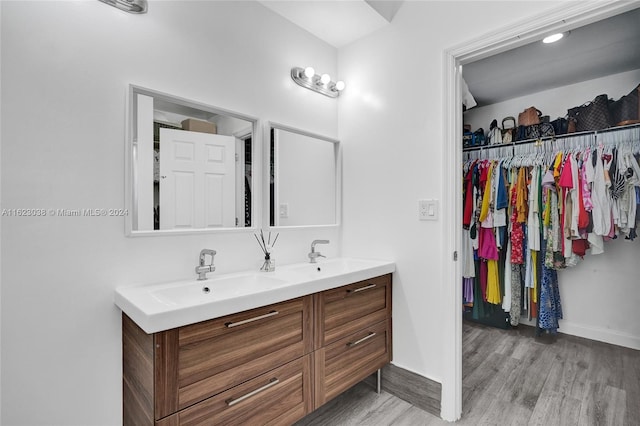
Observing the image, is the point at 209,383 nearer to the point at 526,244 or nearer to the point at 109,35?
the point at 109,35

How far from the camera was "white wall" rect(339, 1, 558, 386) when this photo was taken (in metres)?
1.86

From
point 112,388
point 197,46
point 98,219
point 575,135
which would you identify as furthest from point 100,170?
point 575,135

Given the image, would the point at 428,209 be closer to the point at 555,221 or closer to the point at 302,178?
the point at 302,178

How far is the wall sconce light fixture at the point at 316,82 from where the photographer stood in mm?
2121

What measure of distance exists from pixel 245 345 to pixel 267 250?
725 mm

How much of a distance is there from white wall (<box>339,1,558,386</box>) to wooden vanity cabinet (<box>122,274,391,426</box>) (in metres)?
0.31

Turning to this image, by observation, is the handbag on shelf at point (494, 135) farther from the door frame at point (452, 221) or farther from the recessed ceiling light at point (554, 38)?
the door frame at point (452, 221)

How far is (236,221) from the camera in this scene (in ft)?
5.98

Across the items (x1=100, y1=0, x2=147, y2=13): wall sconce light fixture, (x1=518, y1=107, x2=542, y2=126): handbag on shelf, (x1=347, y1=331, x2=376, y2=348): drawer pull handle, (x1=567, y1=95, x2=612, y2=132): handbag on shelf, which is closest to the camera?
(x1=100, y1=0, x2=147, y2=13): wall sconce light fixture

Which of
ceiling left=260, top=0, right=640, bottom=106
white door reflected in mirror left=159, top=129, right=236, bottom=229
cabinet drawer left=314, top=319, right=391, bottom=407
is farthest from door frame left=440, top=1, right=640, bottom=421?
white door reflected in mirror left=159, top=129, right=236, bottom=229

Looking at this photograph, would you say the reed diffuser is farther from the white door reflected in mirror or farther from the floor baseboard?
the floor baseboard

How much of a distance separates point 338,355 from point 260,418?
0.50m

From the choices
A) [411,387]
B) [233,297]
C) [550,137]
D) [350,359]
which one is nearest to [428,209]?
[350,359]

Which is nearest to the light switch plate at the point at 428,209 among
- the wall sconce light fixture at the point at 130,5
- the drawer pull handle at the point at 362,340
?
the drawer pull handle at the point at 362,340
